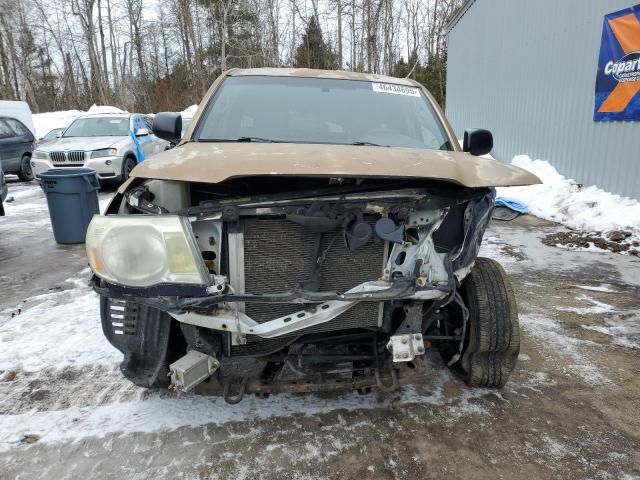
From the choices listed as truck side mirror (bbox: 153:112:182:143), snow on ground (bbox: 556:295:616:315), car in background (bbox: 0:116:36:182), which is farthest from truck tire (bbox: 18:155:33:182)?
snow on ground (bbox: 556:295:616:315)

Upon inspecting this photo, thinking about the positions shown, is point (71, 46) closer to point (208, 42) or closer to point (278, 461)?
point (208, 42)

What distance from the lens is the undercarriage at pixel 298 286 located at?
82.6 inches

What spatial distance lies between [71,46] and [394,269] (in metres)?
44.0

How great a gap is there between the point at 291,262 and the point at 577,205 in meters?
6.67

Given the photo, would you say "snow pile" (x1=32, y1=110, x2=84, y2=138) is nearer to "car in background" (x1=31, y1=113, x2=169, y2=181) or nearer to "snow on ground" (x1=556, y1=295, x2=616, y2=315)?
"car in background" (x1=31, y1=113, x2=169, y2=181)

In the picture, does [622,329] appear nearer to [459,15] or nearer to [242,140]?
[242,140]

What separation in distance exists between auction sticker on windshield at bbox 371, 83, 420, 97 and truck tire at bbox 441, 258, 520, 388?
1.52 m

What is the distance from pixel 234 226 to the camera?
2.12 meters

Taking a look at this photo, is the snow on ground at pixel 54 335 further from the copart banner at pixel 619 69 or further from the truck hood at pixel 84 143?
the copart banner at pixel 619 69

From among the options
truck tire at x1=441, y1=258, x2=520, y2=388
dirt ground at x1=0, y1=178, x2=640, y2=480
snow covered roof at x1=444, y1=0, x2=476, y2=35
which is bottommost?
dirt ground at x1=0, y1=178, x2=640, y2=480

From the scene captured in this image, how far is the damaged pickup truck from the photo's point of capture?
2031mm

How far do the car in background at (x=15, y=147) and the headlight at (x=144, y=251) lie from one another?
40.6 feet

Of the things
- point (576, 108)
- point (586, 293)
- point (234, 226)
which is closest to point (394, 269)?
point (234, 226)

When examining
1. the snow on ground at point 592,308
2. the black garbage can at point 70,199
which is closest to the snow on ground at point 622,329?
the snow on ground at point 592,308
